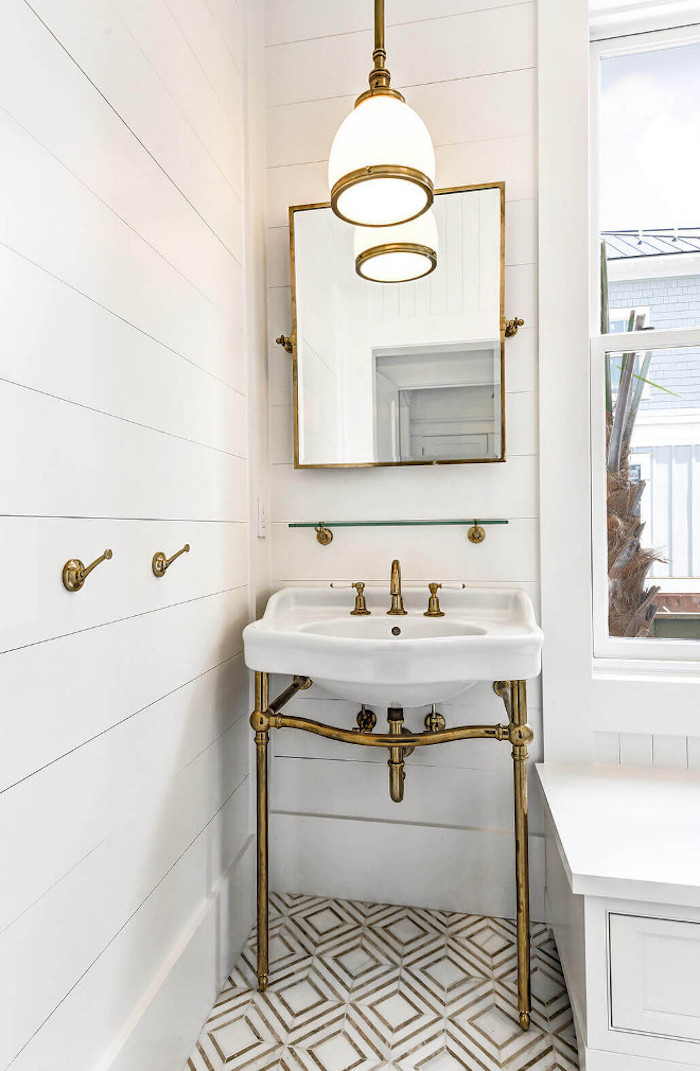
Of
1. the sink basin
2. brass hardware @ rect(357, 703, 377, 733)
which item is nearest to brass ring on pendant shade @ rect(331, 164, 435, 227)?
the sink basin

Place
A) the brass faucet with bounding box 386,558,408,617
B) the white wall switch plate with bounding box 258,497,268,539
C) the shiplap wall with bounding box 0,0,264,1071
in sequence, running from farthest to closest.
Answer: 1. the white wall switch plate with bounding box 258,497,268,539
2. the brass faucet with bounding box 386,558,408,617
3. the shiplap wall with bounding box 0,0,264,1071

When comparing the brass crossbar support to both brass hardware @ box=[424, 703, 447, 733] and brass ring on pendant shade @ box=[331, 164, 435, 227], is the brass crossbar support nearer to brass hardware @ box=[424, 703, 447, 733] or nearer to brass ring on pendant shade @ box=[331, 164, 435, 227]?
brass hardware @ box=[424, 703, 447, 733]

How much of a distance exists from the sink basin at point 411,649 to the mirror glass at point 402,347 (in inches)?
15.1

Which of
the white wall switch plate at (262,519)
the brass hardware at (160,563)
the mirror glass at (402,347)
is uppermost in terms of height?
the mirror glass at (402,347)

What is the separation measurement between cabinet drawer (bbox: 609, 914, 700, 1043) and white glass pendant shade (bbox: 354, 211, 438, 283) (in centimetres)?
133

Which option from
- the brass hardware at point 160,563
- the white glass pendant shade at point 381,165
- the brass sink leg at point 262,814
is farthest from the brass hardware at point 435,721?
the white glass pendant shade at point 381,165

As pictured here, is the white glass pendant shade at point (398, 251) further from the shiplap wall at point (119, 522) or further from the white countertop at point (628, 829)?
the white countertop at point (628, 829)

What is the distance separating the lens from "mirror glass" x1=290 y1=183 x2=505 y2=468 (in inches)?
64.5

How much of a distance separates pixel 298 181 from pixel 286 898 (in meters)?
1.90

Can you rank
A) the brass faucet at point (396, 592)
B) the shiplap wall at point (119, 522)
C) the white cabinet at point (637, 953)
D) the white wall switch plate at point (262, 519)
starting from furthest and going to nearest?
1. the white wall switch plate at point (262, 519)
2. the brass faucet at point (396, 592)
3. the white cabinet at point (637, 953)
4. the shiplap wall at point (119, 522)

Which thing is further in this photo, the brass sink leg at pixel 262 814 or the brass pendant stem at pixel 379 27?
the brass sink leg at pixel 262 814

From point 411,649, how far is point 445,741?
245mm

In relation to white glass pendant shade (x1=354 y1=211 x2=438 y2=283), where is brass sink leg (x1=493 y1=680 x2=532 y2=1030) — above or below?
below

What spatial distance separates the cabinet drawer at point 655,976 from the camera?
44.2 inches
